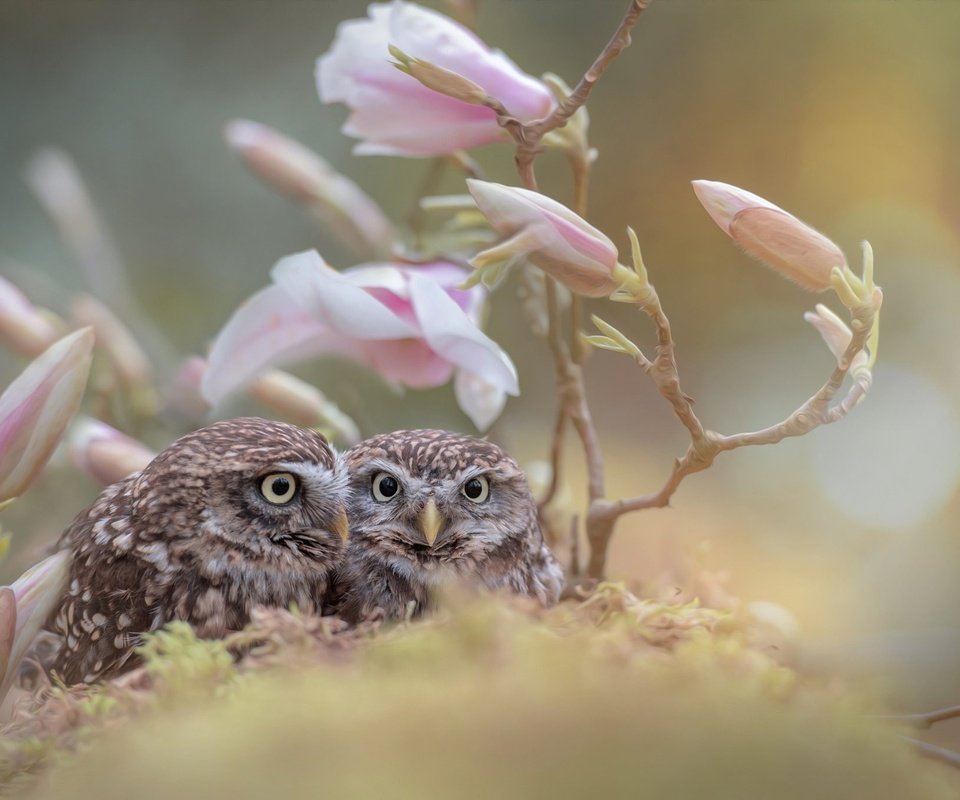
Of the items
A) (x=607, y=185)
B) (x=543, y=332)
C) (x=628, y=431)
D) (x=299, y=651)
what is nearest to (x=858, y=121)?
(x=607, y=185)

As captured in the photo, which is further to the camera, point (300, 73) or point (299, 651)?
point (300, 73)

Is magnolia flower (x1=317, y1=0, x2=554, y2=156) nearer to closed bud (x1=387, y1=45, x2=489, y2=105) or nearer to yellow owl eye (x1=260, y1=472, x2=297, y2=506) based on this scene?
closed bud (x1=387, y1=45, x2=489, y2=105)

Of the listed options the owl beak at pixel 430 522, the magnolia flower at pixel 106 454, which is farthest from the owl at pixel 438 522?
the magnolia flower at pixel 106 454

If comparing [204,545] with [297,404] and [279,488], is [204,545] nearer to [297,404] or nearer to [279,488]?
[279,488]

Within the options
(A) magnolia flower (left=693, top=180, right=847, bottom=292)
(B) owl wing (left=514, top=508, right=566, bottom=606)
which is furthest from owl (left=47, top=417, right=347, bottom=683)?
(A) magnolia flower (left=693, top=180, right=847, bottom=292)

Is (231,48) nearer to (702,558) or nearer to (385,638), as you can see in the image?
(702,558)

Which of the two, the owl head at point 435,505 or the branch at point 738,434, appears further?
the owl head at point 435,505

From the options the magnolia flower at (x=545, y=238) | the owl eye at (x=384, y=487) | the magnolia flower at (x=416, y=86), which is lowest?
the owl eye at (x=384, y=487)

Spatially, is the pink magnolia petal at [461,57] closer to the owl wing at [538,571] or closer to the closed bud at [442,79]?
the closed bud at [442,79]
